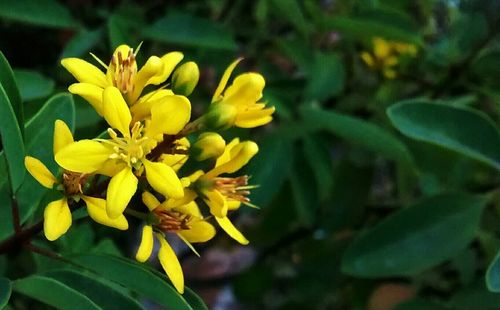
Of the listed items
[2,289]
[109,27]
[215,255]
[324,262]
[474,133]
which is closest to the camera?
[2,289]

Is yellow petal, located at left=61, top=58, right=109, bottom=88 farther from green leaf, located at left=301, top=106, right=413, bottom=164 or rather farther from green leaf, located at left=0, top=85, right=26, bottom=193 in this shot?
green leaf, located at left=301, top=106, right=413, bottom=164

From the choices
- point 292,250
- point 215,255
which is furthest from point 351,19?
point 215,255

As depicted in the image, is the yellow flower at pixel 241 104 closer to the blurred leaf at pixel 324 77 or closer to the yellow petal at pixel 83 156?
the yellow petal at pixel 83 156

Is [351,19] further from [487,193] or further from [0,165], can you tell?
[0,165]

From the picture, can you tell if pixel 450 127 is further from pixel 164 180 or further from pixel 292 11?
pixel 164 180

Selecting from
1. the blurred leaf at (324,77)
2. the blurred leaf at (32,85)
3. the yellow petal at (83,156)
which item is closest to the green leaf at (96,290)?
the yellow petal at (83,156)
